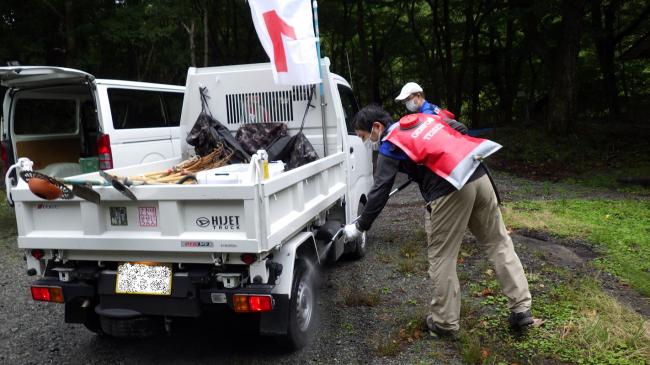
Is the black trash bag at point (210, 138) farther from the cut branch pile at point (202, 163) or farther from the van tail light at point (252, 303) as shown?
the van tail light at point (252, 303)

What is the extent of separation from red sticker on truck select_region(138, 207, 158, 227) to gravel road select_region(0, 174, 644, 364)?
109 centimetres

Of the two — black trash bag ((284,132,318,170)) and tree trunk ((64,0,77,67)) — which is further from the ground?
tree trunk ((64,0,77,67))

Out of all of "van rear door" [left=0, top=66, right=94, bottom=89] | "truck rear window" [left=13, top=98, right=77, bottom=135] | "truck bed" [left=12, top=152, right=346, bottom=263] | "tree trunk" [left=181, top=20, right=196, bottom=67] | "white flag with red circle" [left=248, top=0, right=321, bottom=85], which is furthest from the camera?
"tree trunk" [left=181, top=20, right=196, bottom=67]

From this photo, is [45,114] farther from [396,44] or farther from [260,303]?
[396,44]

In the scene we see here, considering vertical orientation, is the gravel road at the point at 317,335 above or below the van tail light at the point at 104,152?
below

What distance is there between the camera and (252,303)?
294 centimetres

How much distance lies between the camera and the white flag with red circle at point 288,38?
4.45m

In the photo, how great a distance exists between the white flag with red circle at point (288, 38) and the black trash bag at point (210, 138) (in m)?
0.80

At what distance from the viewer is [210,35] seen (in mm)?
19953

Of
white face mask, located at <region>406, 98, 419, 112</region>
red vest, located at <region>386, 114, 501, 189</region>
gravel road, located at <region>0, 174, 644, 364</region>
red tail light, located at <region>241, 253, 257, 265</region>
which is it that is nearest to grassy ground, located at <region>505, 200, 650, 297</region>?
gravel road, located at <region>0, 174, 644, 364</region>

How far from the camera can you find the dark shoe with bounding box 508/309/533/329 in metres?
3.52

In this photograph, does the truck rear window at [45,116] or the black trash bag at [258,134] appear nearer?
the black trash bag at [258,134]

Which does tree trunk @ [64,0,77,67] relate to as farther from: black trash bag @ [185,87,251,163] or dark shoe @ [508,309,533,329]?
dark shoe @ [508,309,533,329]

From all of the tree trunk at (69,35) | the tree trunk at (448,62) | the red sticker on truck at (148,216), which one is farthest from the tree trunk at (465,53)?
the red sticker on truck at (148,216)
